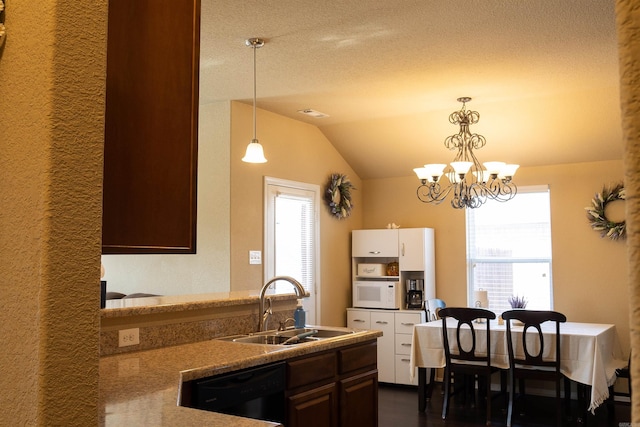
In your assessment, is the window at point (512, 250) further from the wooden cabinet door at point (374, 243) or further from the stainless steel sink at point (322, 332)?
the stainless steel sink at point (322, 332)

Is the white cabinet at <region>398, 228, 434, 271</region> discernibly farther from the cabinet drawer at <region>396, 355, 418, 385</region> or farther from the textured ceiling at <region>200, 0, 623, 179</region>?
the cabinet drawer at <region>396, 355, 418, 385</region>

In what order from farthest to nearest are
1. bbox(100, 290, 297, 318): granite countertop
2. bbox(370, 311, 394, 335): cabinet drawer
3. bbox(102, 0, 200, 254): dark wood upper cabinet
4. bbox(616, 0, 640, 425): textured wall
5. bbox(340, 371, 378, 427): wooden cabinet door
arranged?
bbox(370, 311, 394, 335): cabinet drawer
bbox(340, 371, 378, 427): wooden cabinet door
bbox(100, 290, 297, 318): granite countertop
bbox(102, 0, 200, 254): dark wood upper cabinet
bbox(616, 0, 640, 425): textured wall

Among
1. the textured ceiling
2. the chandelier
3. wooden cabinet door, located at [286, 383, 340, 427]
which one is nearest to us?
wooden cabinet door, located at [286, 383, 340, 427]

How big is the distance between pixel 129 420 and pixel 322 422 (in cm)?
166

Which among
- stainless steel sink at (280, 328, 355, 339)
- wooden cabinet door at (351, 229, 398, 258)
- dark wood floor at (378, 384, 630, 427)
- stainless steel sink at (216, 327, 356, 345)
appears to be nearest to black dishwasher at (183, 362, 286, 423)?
stainless steel sink at (216, 327, 356, 345)

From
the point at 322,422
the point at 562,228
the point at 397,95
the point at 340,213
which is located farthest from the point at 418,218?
the point at 322,422

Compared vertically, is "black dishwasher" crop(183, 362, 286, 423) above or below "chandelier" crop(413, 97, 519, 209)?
below

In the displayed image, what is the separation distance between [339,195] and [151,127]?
5.51 metres

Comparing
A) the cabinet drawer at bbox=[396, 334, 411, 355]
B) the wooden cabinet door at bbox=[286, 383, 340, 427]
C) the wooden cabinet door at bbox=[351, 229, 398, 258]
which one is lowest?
the cabinet drawer at bbox=[396, 334, 411, 355]

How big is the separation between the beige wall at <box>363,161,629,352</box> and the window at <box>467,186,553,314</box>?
3.9 inches

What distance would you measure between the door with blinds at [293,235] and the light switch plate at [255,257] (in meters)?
0.09

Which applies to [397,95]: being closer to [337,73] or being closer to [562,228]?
[337,73]

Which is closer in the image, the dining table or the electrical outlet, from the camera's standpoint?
the electrical outlet

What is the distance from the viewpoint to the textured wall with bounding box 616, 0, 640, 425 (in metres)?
0.42
